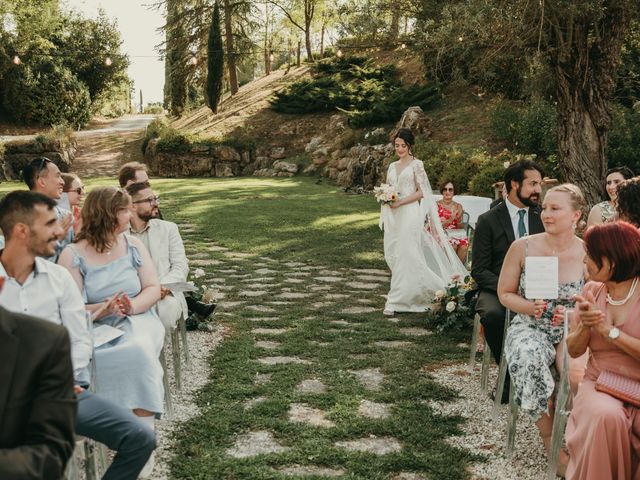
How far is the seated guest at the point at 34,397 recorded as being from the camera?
72.5 inches

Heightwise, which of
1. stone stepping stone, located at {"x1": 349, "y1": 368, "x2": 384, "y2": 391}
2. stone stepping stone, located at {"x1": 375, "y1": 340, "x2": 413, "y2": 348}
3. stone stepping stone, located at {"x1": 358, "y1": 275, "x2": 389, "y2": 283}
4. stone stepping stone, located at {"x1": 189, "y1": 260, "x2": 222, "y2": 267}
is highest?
stone stepping stone, located at {"x1": 358, "y1": 275, "x2": 389, "y2": 283}

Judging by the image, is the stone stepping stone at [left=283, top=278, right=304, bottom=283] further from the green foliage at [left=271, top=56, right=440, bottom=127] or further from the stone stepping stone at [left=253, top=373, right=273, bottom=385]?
the green foliage at [left=271, top=56, right=440, bottom=127]

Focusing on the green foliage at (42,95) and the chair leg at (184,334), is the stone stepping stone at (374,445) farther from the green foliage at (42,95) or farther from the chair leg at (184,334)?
the green foliage at (42,95)

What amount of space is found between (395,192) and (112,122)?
132ft

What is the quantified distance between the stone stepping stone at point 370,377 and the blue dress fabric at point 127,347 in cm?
172

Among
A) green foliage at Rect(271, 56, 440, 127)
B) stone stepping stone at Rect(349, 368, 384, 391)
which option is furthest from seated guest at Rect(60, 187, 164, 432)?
green foliage at Rect(271, 56, 440, 127)

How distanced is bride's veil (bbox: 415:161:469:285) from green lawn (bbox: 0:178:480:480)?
82 centimetres

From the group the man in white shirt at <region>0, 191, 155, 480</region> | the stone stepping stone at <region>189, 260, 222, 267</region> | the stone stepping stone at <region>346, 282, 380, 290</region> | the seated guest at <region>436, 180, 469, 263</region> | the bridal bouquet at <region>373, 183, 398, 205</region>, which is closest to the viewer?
the man in white shirt at <region>0, 191, 155, 480</region>

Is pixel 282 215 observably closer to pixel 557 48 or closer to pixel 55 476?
pixel 557 48

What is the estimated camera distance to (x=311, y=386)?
17.0 feet

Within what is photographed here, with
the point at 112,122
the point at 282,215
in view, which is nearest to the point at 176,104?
the point at 112,122

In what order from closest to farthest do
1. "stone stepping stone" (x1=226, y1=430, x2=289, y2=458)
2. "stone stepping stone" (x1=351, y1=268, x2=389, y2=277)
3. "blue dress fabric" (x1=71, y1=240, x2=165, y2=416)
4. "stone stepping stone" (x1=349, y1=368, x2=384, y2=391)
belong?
"blue dress fabric" (x1=71, y1=240, x2=165, y2=416) < "stone stepping stone" (x1=226, y1=430, x2=289, y2=458) < "stone stepping stone" (x1=349, y1=368, x2=384, y2=391) < "stone stepping stone" (x1=351, y1=268, x2=389, y2=277)

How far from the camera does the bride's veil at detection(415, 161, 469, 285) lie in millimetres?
7957

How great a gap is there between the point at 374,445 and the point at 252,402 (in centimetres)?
108
